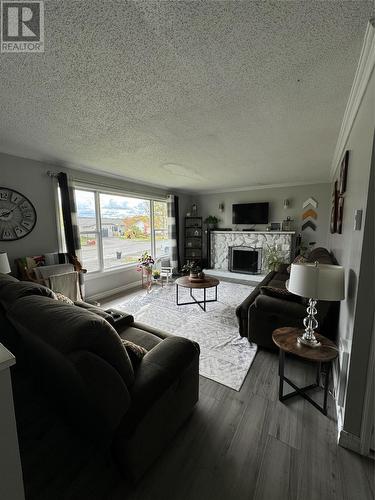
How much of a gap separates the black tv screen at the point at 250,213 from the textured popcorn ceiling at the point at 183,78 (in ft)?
8.67

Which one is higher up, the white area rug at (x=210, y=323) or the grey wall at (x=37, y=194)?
the grey wall at (x=37, y=194)

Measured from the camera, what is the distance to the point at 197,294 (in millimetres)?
4184

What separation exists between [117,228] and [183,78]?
3499 millimetres

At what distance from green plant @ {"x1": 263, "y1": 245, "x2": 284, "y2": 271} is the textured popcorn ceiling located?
281 centimetres

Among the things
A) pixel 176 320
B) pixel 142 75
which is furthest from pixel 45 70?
pixel 176 320

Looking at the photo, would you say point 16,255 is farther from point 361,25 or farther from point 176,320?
point 361,25

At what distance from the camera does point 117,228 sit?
4.53 m

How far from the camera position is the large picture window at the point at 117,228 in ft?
12.9

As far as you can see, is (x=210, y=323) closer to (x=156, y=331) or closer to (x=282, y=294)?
(x=282, y=294)

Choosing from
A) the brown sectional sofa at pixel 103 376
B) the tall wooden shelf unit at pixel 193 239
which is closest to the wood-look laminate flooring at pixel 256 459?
the brown sectional sofa at pixel 103 376

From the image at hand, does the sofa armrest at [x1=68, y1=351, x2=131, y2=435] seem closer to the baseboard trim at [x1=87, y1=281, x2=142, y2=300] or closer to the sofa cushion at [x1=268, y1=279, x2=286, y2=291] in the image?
the sofa cushion at [x1=268, y1=279, x2=286, y2=291]

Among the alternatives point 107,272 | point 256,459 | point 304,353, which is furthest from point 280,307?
point 107,272

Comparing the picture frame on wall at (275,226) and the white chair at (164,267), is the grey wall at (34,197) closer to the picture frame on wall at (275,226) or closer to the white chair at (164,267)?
the white chair at (164,267)

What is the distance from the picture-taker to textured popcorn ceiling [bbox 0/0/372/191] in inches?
39.9
